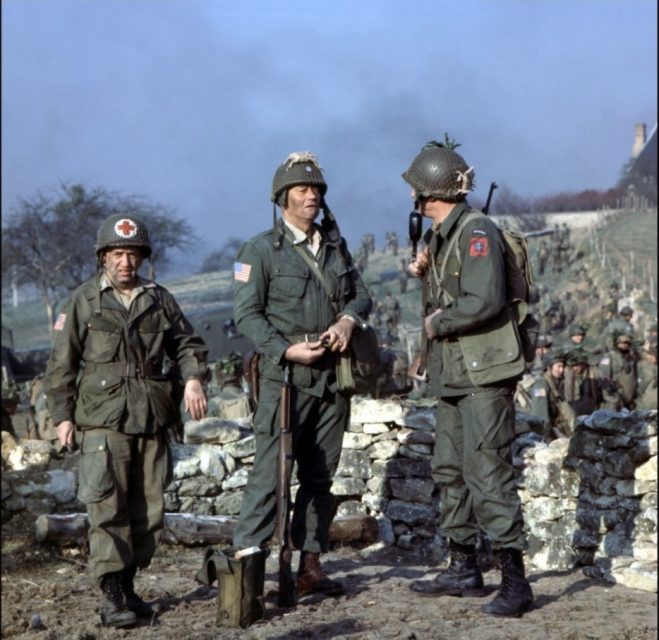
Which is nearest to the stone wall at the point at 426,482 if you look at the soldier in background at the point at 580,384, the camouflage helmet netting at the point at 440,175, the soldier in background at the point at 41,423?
the camouflage helmet netting at the point at 440,175

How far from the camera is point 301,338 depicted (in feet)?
17.6

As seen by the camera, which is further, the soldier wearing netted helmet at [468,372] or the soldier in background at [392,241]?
the soldier in background at [392,241]

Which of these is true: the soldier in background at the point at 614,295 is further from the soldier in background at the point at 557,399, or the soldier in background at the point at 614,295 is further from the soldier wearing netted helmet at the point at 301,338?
the soldier wearing netted helmet at the point at 301,338

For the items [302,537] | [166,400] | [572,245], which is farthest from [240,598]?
[572,245]

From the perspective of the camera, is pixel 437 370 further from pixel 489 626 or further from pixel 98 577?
pixel 98 577

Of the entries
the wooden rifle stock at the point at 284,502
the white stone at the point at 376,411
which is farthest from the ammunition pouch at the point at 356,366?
the white stone at the point at 376,411

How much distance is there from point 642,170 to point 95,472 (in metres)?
61.8

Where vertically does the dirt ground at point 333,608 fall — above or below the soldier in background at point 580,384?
below

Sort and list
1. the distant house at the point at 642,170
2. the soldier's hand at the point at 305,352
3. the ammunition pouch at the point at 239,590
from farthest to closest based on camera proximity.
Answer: the distant house at the point at 642,170 < the soldier's hand at the point at 305,352 < the ammunition pouch at the point at 239,590

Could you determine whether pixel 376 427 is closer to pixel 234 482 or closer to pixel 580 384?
pixel 234 482

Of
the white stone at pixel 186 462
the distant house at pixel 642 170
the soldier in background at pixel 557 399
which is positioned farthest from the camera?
the distant house at pixel 642 170

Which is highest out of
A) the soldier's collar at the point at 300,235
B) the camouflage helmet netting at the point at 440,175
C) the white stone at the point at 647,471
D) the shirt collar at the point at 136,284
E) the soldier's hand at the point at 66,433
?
the camouflage helmet netting at the point at 440,175

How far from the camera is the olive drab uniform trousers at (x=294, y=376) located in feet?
17.2

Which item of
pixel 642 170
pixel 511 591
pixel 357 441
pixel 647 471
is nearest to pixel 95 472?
pixel 511 591
